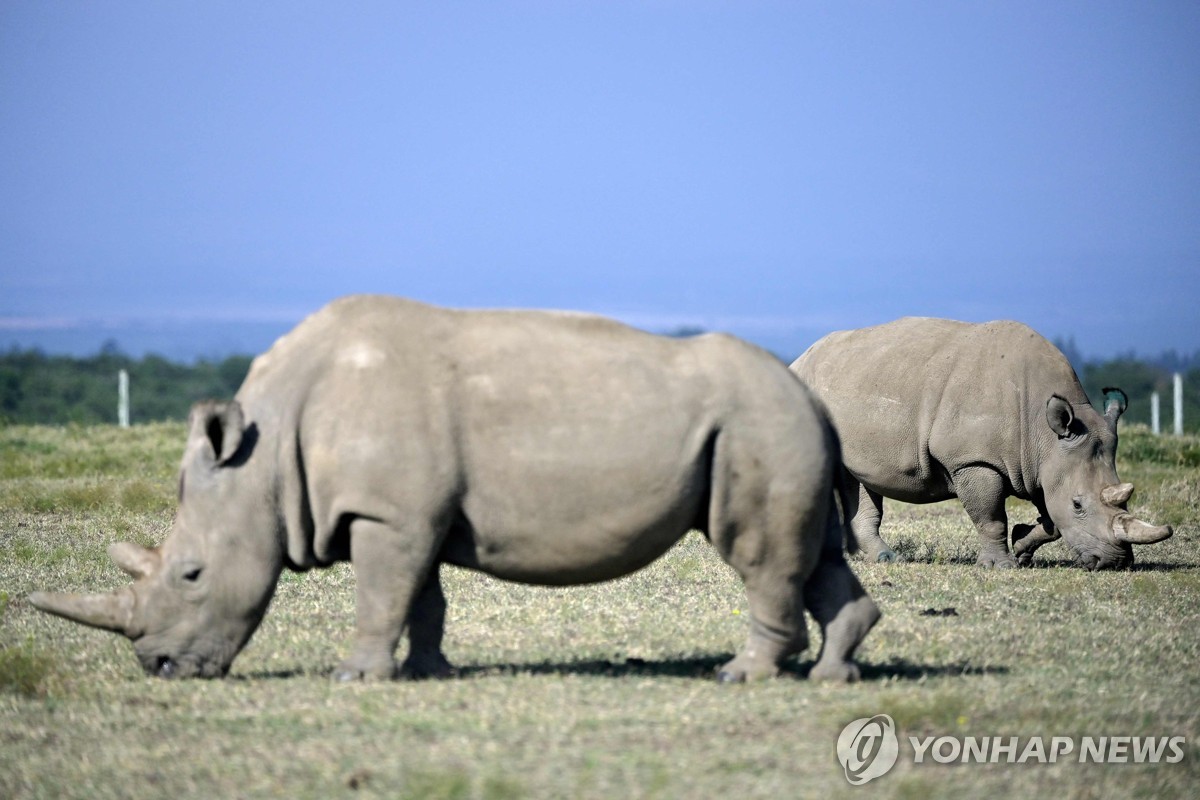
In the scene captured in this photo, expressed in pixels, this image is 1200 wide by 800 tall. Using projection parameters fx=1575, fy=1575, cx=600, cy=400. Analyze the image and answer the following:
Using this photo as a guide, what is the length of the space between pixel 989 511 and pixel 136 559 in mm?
7598

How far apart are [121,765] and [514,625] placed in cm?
353

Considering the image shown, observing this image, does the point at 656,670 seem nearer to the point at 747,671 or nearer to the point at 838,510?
the point at 747,671

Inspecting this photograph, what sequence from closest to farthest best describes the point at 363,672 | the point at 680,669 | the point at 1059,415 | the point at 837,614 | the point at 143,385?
the point at 363,672, the point at 837,614, the point at 680,669, the point at 1059,415, the point at 143,385

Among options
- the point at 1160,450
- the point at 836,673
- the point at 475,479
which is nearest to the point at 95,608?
the point at 475,479

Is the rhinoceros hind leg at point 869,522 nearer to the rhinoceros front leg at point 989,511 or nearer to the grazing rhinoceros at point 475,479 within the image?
the rhinoceros front leg at point 989,511

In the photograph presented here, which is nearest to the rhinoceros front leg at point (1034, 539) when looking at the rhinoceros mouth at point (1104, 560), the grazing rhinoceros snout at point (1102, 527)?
the grazing rhinoceros snout at point (1102, 527)

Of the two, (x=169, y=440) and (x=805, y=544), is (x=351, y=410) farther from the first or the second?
(x=169, y=440)

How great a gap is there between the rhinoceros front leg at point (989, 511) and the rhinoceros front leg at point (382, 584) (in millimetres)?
6810

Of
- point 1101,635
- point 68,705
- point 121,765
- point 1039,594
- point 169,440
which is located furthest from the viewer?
point 169,440

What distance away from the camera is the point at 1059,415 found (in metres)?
12.5

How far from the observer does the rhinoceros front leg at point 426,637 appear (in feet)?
25.2

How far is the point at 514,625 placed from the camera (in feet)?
30.4

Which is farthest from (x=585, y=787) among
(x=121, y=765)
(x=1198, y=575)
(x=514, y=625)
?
(x=1198, y=575)

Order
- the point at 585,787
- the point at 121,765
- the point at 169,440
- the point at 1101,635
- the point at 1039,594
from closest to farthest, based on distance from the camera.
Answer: the point at 585,787 < the point at 121,765 < the point at 1101,635 < the point at 1039,594 < the point at 169,440
